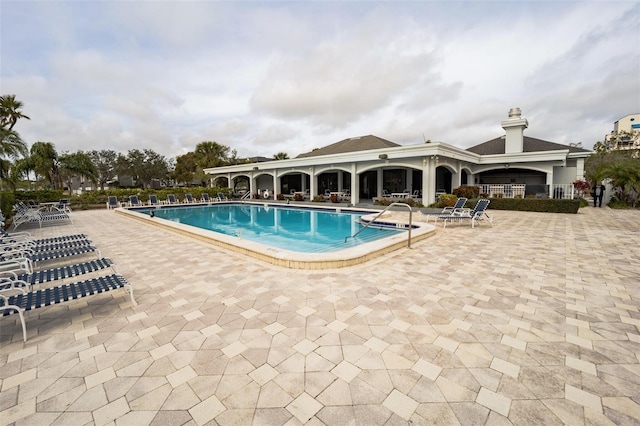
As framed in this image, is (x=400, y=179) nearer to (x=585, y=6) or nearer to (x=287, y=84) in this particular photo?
(x=287, y=84)

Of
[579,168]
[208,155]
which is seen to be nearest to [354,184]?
[579,168]

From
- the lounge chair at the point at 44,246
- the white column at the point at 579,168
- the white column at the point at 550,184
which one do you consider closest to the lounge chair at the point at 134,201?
the lounge chair at the point at 44,246

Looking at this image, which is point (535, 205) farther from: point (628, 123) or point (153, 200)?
point (628, 123)

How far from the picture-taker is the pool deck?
2064 mm

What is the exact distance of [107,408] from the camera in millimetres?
2084

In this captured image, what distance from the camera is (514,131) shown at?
2083 centimetres

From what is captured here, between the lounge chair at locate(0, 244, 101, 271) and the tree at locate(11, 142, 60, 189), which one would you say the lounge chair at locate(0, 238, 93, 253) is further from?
the tree at locate(11, 142, 60, 189)

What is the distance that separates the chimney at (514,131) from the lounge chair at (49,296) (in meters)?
25.0

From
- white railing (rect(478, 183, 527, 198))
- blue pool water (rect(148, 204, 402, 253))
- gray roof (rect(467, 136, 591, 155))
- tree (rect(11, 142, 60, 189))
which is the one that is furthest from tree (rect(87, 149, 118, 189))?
white railing (rect(478, 183, 527, 198))

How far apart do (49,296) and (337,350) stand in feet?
11.1

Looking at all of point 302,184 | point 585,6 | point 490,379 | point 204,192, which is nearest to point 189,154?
point 204,192

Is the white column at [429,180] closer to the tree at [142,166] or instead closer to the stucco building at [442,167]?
the stucco building at [442,167]

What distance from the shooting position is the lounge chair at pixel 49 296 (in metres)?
2.97

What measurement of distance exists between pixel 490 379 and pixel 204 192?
89.5ft
